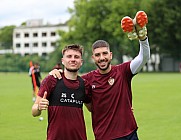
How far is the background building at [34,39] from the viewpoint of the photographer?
387 ft

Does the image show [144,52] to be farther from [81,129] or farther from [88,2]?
[88,2]

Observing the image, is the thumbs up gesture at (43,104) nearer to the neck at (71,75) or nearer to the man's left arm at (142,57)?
the neck at (71,75)

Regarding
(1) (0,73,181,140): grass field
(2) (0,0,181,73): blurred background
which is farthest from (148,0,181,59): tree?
(1) (0,73,181,140): grass field

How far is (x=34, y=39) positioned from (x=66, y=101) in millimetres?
116821

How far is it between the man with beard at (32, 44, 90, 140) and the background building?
113m

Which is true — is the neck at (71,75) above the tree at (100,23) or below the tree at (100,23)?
below

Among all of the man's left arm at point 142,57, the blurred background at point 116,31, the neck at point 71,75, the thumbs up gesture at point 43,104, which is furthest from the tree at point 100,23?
the thumbs up gesture at point 43,104

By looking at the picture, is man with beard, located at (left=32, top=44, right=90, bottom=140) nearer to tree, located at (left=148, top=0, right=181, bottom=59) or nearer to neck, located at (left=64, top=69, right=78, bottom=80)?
neck, located at (left=64, top=69, right=78, bottom=80)

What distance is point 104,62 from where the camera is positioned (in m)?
5.09

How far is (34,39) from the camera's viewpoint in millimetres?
120188

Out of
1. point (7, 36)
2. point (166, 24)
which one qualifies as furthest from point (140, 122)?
point (7, 36)

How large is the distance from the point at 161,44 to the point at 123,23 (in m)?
59.4

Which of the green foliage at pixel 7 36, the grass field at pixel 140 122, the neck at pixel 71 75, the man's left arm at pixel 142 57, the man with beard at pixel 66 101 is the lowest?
the grass field at pixel 140 122

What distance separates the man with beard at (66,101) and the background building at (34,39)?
11288 cm
